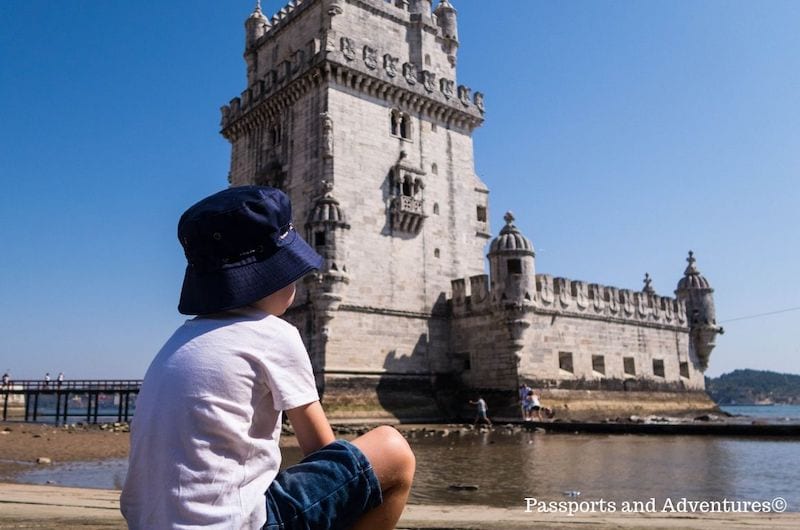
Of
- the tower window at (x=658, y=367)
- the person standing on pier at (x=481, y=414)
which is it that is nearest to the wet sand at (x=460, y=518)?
the person standing on pier at (x=481, y=414)

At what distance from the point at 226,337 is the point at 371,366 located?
22319mm

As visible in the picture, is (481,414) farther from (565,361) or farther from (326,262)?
(326,262)

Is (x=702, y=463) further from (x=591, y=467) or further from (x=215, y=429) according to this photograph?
(x=215, y=429)

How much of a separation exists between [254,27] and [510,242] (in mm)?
17724

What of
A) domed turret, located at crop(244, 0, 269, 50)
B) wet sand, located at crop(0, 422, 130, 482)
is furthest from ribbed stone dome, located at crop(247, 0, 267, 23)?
wet sand, located at crop(0, 422, 130, 482)

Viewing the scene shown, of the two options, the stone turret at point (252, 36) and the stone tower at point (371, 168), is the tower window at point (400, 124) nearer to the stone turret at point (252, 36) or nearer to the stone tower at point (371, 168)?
the stone tower at point (371, 168)

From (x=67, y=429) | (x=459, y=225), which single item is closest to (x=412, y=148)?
(x=459, y=225)

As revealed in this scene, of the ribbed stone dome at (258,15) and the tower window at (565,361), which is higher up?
the ribbed stone dome at (258,15)

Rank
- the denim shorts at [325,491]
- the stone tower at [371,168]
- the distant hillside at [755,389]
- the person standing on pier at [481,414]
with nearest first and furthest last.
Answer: the denim shorts at [325,491]
the person standing on pier at [481,414]
the stone tower at [371,168]
the distant hillside at [755,389]

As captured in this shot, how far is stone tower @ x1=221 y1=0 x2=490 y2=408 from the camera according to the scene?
78.7ft

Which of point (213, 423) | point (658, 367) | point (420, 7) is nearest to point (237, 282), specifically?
point (213, 423)

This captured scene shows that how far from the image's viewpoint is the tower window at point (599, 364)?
92.1 ft

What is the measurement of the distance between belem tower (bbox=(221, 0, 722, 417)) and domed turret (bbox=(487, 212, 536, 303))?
0.06 m

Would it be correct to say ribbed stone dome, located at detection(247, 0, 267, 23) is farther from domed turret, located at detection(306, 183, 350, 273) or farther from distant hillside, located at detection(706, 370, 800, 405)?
distant hillside, located at detection(706, 370, 800, 405)
